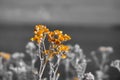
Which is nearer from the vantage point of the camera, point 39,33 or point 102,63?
point 39,33

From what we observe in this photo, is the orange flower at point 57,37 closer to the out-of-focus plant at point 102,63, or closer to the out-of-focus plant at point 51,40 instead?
the out-of-focus plant at point 51,40

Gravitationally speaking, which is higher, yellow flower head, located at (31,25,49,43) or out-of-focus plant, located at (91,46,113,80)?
out-of-focus plant, located at (91,46,113,80)

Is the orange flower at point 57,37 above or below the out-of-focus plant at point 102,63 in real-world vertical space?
below

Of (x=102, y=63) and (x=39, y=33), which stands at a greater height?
(x=102, y=63)

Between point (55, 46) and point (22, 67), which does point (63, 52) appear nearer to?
point (55, 46)

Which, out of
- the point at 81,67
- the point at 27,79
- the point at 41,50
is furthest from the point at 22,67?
the point at 41,50

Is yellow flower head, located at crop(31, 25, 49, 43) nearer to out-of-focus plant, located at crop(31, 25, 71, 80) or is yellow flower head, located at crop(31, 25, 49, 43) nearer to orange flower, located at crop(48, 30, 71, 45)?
out-of-focus plant, located at crop(31, 25, 71, 80)

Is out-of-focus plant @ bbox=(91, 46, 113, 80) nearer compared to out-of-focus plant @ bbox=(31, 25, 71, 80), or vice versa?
out-of-focus plant @ bbox=(31, 25, 71, 80)

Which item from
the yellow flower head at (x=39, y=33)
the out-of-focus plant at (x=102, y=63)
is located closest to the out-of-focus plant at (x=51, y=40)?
the yellow flower head at (x=39, y=33)

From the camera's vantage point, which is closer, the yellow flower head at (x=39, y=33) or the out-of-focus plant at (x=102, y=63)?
the yellow flower head at (x=39, y=33)

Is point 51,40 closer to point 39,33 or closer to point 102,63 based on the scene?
point 39,33

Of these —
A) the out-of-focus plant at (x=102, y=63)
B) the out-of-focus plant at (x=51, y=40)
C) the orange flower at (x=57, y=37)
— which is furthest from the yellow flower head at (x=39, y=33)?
the out-of-focus plant at (x=102, y=63)

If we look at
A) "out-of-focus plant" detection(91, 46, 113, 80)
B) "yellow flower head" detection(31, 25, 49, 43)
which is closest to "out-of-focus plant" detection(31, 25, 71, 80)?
"yellow flower head" detection(31, 25, 49, 43)

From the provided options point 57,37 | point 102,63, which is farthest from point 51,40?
point 102,63
